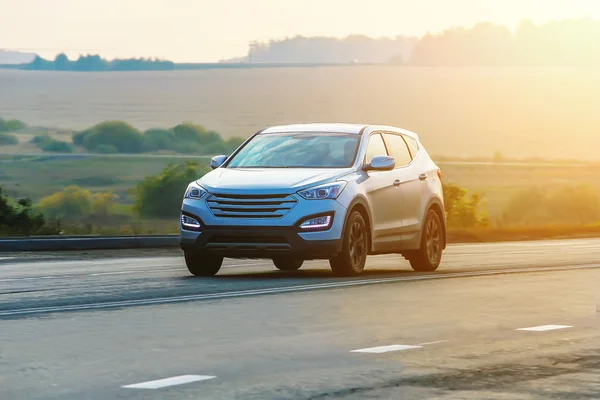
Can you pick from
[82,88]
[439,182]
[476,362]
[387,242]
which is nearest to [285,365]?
[476,362]

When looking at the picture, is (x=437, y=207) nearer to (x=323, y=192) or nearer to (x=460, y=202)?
(x=323, y=192)

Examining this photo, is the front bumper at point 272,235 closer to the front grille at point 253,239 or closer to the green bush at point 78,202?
the front grille at point 253,239

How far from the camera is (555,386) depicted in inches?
356

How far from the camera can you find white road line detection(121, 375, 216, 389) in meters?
8.90

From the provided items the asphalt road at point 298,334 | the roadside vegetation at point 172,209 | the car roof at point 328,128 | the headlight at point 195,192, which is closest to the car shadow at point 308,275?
the asphalt road at point 298,334

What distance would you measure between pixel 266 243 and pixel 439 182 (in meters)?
4.14

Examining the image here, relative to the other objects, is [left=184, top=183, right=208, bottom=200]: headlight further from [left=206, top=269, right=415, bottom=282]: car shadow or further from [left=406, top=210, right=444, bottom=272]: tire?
[left=406, top=210, right=444, bottom=272]: tire

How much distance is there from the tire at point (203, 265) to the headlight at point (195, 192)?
0.74 m

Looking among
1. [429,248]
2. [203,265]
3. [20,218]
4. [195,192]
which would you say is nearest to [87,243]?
[20,218]

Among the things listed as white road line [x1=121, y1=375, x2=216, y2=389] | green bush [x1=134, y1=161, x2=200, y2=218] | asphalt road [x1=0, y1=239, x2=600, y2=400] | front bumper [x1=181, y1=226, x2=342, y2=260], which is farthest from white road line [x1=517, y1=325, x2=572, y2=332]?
green bush [x1=134, y1=161, x2=200, y2=218]

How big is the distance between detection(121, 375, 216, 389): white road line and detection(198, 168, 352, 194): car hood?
26.3 feet

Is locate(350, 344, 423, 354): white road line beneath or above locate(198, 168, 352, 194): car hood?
beneath

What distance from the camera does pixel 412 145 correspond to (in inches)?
801

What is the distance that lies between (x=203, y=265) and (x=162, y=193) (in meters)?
68.7
